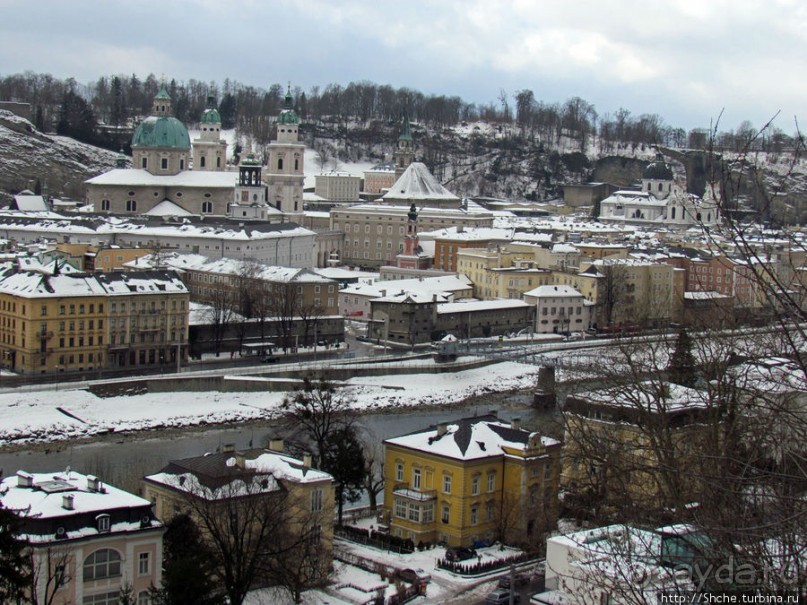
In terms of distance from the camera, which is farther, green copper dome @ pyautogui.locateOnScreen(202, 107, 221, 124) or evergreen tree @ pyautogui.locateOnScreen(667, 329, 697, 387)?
green copper dome @ pyautogui.locateOnScreen(202, 107, 221, 124)

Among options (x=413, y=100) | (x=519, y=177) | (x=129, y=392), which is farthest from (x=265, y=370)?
(x=413, y=100)

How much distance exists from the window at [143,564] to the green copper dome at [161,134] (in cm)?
3273

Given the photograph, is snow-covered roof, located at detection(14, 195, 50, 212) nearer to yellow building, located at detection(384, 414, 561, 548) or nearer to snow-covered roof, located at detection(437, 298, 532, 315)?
snow-covered roof, located at detection(437, 298, 532, 315)

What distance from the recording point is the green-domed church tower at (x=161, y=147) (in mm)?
42031

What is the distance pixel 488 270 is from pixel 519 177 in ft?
117

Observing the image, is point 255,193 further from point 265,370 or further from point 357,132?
point 357,132

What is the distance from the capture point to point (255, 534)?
465 inches

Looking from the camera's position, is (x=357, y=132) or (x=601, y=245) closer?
(x=601, y=245)

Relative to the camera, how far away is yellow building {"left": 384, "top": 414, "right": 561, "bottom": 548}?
46.3 feet

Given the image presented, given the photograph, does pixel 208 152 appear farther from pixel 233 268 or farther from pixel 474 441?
pixel 474 441

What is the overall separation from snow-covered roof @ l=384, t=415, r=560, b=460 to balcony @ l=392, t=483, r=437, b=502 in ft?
1.48

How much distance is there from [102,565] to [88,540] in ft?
0.94

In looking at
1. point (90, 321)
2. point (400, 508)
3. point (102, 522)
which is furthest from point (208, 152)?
point (102, 522)

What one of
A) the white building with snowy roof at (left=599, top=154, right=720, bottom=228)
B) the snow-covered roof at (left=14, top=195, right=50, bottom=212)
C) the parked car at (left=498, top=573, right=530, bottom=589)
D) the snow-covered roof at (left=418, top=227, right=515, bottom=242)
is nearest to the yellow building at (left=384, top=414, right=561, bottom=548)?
the parked car at (left=498, top=573, right=530, bottom=589)
